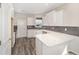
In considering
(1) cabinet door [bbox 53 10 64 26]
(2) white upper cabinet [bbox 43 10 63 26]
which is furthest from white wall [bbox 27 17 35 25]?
(1) cabinet door [bbox 53 10 64 26]

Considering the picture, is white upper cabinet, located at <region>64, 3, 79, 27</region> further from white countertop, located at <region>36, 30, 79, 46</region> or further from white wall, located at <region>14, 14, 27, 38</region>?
white wall, located at <region>14, 14, 27, 38</region>

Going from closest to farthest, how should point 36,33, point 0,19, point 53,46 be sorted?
point 0,19, point 53,46, point 36,33

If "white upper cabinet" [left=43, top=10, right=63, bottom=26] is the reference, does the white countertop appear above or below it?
below

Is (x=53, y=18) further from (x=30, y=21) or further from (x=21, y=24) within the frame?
(x=21, y=24)

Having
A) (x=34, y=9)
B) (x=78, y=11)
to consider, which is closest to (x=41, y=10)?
(x=34, y=9)

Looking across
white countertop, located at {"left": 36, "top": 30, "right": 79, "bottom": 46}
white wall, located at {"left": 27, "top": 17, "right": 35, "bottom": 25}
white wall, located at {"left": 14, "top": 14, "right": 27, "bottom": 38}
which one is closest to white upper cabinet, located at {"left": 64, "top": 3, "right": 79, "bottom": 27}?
white countertop, located at {"left": 36, "top": 30, "right": 79, "bottom": 46}

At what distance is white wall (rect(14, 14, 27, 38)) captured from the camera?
1578 millimetres

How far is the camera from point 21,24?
5.35ft

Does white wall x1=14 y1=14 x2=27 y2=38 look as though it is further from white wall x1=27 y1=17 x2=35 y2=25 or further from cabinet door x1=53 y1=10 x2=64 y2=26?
cabinet door x1=53 y1=10 x2=64 y2=26

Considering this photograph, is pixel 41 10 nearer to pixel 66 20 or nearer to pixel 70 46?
pixel 66 20

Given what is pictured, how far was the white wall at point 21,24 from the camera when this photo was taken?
158 cm

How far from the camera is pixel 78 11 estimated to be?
1.56m

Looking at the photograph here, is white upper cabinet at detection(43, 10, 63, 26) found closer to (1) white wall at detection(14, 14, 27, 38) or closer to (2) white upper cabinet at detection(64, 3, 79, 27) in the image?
(2) white upper cabinet at detection(64, 3, 79, 27)

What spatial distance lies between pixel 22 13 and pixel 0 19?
46 cm
